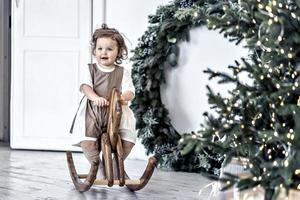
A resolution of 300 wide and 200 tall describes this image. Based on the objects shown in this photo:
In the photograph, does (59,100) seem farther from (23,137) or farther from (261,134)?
(261,134)

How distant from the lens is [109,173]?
2.75 m

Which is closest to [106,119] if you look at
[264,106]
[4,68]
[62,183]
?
[62,183]

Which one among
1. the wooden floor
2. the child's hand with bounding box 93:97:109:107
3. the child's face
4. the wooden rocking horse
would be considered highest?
the child's face

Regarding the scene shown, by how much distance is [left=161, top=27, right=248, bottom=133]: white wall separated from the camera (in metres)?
3.61

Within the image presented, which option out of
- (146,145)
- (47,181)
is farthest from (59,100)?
(47,181)

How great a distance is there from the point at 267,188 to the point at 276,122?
0.20 metres

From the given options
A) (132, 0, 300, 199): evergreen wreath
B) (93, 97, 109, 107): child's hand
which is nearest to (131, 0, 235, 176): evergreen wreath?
(93, 97, 109, 107): child's hand

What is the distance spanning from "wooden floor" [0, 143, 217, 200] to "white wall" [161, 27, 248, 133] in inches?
16.3

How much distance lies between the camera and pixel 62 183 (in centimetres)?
308

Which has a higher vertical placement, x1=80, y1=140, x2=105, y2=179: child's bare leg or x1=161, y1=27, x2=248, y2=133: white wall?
x1=161, y1=27, x2=248, y2=133: white wall

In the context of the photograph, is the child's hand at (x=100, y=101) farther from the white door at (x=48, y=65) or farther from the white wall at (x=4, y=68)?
the white wall at (x=4, y=68)

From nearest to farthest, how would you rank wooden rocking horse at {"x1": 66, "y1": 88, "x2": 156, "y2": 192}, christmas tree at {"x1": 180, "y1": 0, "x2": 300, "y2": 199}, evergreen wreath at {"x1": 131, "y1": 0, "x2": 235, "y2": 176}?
christmas tree at {"x1": 180, "y1": 0, "x2": 300, "y2": 199} < wooden rocking horse at {"x1": 66, "y1": 88, "x2": 156, "y2": 192} < evergreen wreath at {"x1": 131, "y1": 0, "x2": 235, "y2": 176}

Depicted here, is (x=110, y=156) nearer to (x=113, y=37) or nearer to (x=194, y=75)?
(x=113, y=37)

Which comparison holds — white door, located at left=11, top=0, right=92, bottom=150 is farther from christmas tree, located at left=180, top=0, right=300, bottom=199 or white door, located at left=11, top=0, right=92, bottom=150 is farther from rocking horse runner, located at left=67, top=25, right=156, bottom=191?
christmas tree, located at left=180, top=0, right=300, bottom=199
